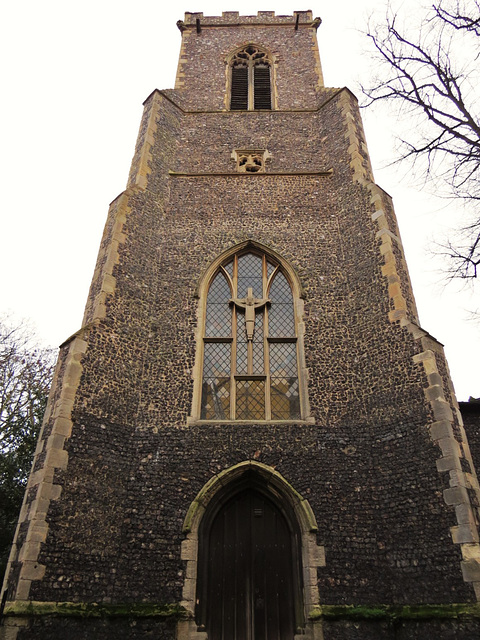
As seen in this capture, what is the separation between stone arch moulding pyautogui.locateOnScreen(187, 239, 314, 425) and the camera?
33.3 feet

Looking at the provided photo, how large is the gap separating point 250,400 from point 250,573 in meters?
3.21

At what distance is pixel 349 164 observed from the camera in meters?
13.5

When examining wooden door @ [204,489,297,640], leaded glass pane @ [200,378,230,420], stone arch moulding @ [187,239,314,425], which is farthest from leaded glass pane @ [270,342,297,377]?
wooden door @ [204,489,297,640]

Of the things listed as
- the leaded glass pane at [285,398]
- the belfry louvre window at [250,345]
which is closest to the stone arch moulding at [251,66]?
the belfry louvre window at [250,345]

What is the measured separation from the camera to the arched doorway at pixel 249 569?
27.3ft

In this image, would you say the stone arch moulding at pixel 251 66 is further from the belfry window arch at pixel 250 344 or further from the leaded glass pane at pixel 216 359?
the leaded glass pane at pixel 216 359

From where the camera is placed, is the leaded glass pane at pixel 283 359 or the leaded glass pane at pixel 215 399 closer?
the leaded glass pane at pixel 215 399

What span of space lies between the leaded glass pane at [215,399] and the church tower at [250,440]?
0.12 ft

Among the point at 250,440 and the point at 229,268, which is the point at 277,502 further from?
the point at 229,268

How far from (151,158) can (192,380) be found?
6783 mm

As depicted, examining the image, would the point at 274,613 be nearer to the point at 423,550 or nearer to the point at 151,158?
the point at 423,550

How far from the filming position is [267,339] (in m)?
11.3

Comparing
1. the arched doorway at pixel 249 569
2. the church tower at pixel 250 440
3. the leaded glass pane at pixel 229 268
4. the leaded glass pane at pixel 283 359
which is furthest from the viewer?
the leaded glass pane at pixel 229 268

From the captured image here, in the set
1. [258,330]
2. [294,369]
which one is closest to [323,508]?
[294,369]
